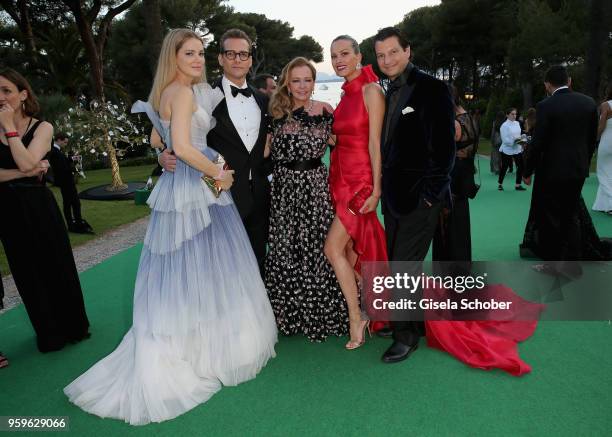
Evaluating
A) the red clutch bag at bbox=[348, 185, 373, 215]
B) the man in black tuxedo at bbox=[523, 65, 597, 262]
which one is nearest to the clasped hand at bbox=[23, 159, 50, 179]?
the red clutch bag at bbox=[348, 185, 373, 215]

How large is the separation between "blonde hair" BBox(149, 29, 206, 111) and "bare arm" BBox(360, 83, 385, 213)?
126cm

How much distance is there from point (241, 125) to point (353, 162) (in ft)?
3.04

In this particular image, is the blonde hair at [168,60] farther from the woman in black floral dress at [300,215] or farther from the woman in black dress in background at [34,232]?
the woman in black dress in background at [34,232]

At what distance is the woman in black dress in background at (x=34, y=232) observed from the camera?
3459 millimetres

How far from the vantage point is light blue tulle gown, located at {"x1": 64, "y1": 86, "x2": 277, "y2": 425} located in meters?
2.83

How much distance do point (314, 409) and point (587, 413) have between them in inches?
65.0

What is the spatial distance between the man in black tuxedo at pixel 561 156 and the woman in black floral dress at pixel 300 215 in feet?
8.16

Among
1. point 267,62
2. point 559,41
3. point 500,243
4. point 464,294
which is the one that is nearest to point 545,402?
point 464,294

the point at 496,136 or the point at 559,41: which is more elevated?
the point at 559,41

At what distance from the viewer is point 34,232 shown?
11.9 feet

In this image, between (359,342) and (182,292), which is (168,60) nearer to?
(182,292)

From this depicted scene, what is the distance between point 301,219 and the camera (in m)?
3.58

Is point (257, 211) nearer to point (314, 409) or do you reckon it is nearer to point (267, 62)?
point (314, 409)

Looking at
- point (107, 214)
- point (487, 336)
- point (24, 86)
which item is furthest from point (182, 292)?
point (107, 214)
